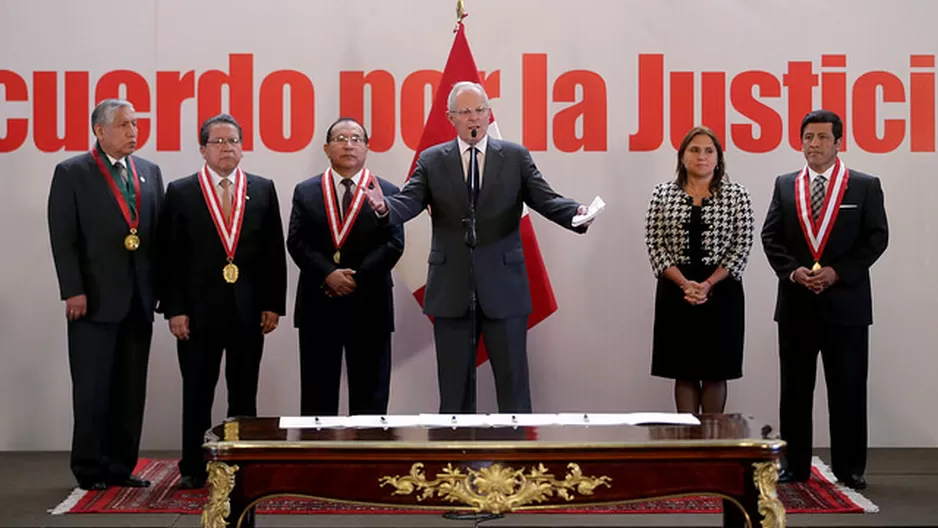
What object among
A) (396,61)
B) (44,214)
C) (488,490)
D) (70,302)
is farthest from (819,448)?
(44,214)

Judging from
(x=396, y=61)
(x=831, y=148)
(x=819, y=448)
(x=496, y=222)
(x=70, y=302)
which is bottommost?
(x=819, y=448)

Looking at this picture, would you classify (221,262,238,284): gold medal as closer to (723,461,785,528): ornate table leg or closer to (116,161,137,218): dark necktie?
(116,161,137,218): dark necktie

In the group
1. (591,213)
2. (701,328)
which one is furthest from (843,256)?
(591,213)

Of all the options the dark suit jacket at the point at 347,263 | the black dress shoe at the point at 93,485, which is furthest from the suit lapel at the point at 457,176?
the black dress shoe at the point at 93,485

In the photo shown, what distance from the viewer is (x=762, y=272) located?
6.02m

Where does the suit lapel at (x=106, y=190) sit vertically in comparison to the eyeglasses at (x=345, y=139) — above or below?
below

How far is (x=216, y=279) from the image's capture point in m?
5.00

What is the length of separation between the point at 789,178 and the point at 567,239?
132 centimetres

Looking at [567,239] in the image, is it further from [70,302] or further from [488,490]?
[488,490]

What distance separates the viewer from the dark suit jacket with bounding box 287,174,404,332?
507 cm

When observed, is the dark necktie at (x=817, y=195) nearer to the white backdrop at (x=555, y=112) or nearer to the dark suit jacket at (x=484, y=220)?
the white backdrop at (x=555, y=112)

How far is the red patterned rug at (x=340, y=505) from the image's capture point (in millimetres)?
4543

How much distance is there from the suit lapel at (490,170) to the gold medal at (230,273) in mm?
1113

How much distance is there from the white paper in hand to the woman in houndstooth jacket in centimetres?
75
